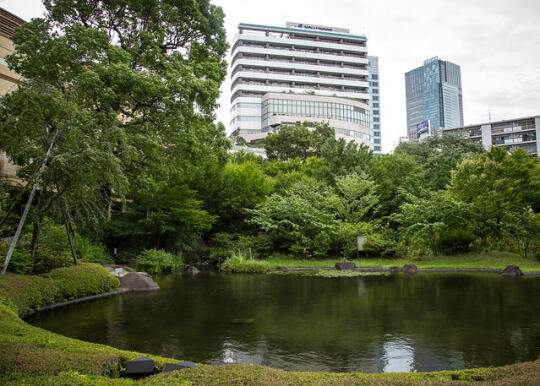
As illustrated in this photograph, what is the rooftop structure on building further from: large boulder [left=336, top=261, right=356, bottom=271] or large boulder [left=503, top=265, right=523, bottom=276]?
large boulder [left=336, top=261, right=356, bottom=271]

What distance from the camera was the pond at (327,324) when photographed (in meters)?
6.08

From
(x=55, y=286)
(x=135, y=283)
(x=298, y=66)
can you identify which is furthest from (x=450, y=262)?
(x=298, y=66)

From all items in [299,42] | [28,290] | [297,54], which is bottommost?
[28,290]

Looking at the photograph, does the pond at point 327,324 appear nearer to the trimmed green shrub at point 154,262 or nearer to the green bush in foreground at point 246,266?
the trimmed green shrub at point 154,262

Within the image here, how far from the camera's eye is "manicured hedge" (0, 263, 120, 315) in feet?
28.7

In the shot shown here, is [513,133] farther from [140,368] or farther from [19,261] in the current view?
[140,368]

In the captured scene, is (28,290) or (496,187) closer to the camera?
(28,290)

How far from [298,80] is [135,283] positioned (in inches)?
2467

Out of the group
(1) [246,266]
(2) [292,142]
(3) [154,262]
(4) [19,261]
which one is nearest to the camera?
(4) [19,261]

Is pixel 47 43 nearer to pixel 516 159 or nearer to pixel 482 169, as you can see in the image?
pixel 482 169

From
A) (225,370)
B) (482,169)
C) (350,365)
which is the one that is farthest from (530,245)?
(225,370)

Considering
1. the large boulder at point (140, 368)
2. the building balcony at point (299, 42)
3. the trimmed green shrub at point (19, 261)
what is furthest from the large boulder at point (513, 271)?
the building balcony at point (299, 42)

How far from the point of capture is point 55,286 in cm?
1022

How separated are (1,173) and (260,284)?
13.2 m
